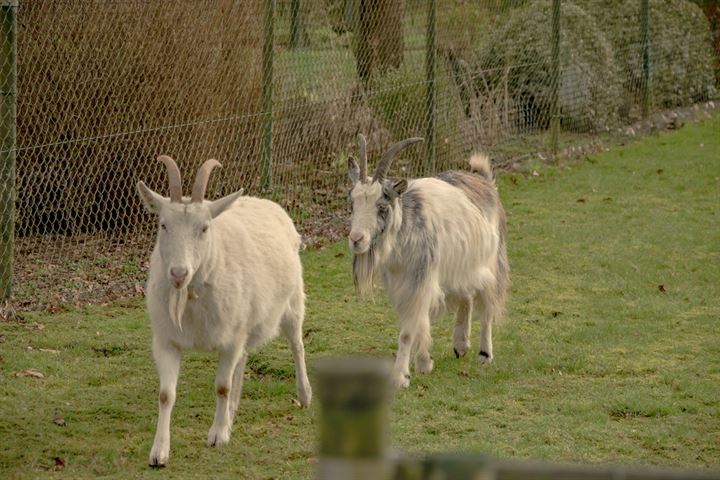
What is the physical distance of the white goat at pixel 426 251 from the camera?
7293mm

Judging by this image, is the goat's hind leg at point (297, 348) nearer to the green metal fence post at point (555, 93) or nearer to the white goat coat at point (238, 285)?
the white goat coat at point (238, 285)

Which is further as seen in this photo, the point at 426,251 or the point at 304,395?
the point at 426,251

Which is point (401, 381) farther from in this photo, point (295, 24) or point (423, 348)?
point (295, 24)

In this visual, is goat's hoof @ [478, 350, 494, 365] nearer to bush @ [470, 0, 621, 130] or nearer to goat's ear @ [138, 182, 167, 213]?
goat's ear @ [138, 182, 167, 213]

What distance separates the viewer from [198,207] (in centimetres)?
599

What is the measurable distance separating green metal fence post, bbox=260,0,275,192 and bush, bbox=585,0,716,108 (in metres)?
7.59

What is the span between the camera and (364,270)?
24.0 ft

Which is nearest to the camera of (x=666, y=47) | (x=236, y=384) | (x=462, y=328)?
(x=236, y=384)

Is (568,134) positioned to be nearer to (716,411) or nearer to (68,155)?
(68,155)

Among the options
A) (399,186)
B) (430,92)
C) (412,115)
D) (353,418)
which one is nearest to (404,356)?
(399,186)

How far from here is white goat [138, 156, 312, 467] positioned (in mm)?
5891

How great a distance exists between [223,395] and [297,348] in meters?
0.82

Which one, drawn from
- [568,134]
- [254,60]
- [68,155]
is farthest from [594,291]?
[568,134]

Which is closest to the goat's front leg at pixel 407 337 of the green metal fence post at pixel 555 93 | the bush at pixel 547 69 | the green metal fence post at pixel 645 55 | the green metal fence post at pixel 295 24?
the green metal fence post at pixel 295 24
